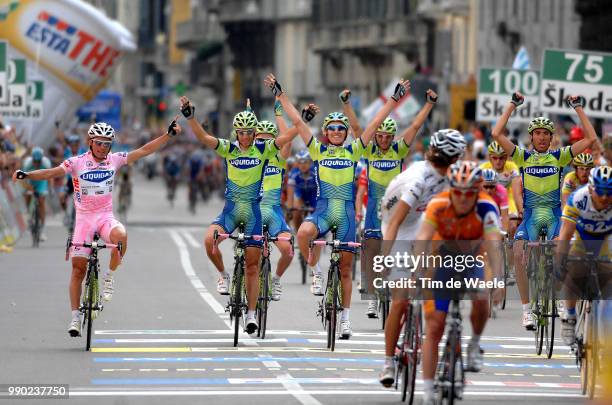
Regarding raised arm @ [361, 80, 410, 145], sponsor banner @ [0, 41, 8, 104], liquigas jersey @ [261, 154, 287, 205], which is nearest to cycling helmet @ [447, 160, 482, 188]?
raised arm @ [361, 80, 410, 145]

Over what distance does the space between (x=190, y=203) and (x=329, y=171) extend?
37.5 metres

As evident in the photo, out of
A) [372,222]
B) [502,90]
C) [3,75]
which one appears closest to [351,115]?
[372,222]

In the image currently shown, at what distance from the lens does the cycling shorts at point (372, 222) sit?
1973cm

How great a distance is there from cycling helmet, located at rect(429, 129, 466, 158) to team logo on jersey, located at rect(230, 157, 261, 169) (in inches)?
201

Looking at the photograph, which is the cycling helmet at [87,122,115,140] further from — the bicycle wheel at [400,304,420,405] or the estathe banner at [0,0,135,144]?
the estathe banner at [0,0,135,144]

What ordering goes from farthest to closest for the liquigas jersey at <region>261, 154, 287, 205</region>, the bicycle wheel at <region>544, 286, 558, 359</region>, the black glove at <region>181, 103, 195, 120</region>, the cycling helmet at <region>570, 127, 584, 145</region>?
the cycling helmet at <region>570, 127, 584, 145</region>, the liquigas jersey at <region>261, 154, 287, 205</region>, the black glove at <region>181, 103, 195, 120</region>, the bicycle wheel at <region>544, 286, 558, 359</region>

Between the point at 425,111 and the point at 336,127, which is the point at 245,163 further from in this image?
the point at 425,111

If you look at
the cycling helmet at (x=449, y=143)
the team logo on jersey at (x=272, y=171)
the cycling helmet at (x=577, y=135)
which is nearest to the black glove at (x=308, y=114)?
the team logo on jersey at (x=272, y=171)

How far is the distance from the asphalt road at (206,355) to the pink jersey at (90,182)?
4.03ft

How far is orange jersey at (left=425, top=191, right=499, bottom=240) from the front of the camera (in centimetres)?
1206

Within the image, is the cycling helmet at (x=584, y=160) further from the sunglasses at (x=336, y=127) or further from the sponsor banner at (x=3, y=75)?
the sponsor banner at (x=3, y=75)

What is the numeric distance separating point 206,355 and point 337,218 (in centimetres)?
208

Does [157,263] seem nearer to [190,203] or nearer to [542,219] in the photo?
[542,219]

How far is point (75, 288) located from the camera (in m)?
17.1
